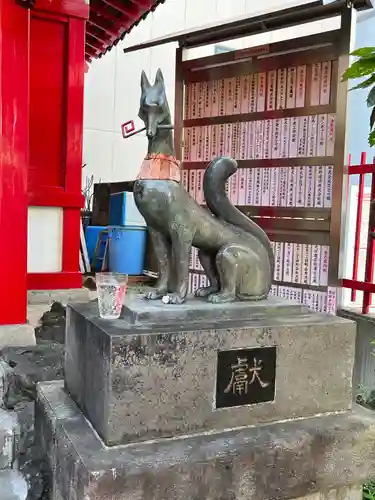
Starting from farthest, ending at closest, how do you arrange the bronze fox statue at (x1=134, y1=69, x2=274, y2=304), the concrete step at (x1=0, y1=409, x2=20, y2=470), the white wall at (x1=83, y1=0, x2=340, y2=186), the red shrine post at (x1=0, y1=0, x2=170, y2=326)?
the white wall at (x1=83, y1=0, x2=340, y2=186), the red shrine post at (x1=0, y1=0, x2=170, y2=326), the concrete step at (x1=0, y1=409, x2=20, y2=470), the bronze fox statue at (x1=134, y1=69, x2=274, y2=304)

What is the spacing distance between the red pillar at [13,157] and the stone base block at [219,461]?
139 centimetres

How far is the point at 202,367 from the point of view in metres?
1.72

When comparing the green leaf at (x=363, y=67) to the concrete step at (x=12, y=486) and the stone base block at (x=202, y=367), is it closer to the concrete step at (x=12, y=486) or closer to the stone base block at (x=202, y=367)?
the stone base block at (x=202, y=367)

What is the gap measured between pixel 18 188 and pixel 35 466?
184 centimetres

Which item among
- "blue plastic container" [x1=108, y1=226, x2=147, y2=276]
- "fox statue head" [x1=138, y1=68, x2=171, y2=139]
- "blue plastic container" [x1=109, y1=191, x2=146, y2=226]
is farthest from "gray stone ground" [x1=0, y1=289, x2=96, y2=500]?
"blue plastic container" [x1=109, y1=191, x2=146, y2=226]

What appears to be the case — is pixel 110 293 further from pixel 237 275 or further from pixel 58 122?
pixel 58 122

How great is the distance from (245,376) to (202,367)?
18 cm

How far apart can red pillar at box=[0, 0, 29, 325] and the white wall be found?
6421mm

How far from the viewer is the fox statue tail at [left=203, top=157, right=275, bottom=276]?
199 cm

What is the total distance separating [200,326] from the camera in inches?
69.2

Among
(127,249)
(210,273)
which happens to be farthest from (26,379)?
(127,249)

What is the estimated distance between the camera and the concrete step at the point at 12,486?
1940mm

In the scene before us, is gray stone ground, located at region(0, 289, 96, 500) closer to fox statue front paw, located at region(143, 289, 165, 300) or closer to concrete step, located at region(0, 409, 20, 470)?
concrete step, located at region(0, 409, 20, 470)

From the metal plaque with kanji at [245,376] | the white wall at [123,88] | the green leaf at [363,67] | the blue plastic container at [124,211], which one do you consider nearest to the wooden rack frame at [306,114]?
A: the green leaf at [363,67]
